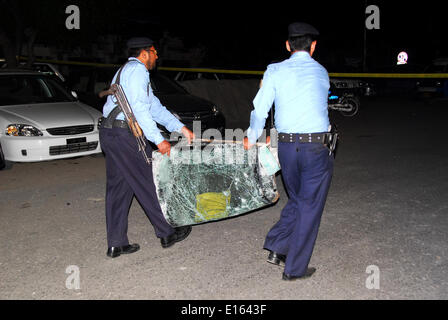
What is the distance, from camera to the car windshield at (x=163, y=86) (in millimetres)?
10492

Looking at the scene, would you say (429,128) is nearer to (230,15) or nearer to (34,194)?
(34,194)

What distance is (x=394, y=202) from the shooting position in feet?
20.1

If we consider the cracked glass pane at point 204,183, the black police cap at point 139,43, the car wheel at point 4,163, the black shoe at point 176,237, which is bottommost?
the black shoe at point 176,237

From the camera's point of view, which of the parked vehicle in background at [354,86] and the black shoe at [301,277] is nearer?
the black shoe at [301,277]

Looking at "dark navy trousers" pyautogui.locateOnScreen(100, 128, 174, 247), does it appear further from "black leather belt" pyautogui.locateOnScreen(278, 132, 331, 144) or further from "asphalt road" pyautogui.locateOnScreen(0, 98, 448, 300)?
"black leather belt" pyautogui.locateOnScreen(278, 132, 331, 144)

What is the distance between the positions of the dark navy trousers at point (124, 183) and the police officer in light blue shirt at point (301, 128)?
3.42 feet

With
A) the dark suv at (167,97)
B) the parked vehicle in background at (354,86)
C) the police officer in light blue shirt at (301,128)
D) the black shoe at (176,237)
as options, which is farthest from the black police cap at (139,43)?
the parked vehicle in background at (354,86)

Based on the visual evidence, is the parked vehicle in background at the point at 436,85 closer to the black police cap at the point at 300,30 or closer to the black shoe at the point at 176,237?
the black shoe at the point at 176,237

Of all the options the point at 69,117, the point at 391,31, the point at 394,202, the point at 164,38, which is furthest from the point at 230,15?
the point at 394,202

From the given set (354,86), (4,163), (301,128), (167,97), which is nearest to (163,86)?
(167,97)

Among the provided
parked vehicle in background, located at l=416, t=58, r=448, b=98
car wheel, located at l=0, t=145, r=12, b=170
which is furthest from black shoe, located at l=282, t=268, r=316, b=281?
parked vehicle in background, located at l=416, t=58, r=448, b=98

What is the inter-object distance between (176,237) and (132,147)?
1.03 m

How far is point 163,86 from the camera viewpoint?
1067 centimetres

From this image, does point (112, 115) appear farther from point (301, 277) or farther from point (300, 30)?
point (301, 277)
